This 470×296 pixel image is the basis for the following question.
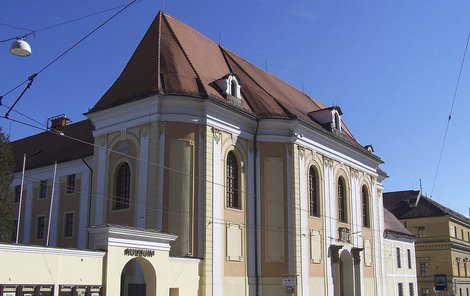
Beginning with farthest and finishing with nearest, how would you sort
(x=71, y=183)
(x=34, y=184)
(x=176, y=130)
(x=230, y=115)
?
1. (x=34, y=184)
2. (x=71, y=183)
3. (x=230, y=115)
4. (x=176, y=130)

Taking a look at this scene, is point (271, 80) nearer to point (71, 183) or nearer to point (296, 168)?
point (296, 168)

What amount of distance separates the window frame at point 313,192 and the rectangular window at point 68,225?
47.3 feet

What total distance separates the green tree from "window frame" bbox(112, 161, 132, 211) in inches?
202

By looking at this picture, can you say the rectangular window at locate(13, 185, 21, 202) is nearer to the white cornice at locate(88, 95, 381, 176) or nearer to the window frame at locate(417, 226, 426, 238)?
the white cornice at locate(88, 95, 381, 176)

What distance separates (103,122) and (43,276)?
14387 mm

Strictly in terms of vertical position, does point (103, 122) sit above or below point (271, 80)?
below

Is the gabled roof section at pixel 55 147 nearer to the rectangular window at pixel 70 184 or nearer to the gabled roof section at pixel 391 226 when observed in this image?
the rectangular window at pixel 70 184

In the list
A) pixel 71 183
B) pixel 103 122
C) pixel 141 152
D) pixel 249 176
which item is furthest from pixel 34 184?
pixel 249 176

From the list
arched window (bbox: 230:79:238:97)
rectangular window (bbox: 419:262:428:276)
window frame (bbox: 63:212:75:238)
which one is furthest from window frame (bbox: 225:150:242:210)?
rectangular window (bbox: 419:262:428:276)

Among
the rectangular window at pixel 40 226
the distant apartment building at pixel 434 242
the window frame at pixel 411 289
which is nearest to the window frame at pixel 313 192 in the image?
the rectangular window at pixel 40 226

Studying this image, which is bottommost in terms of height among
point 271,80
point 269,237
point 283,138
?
point 269,237

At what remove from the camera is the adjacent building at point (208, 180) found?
1129 inches

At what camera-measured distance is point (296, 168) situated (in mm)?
33125

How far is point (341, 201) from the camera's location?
1565 inches
